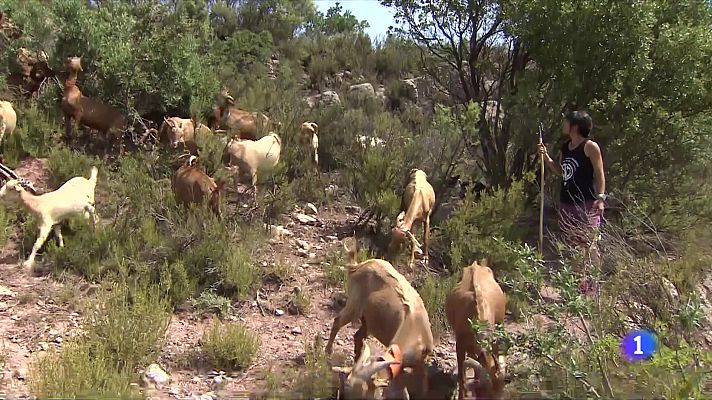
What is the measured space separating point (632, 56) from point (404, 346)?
18.7ft

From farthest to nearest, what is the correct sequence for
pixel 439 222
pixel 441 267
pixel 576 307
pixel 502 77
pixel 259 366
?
Result: pixel 502 77 < pixel 439 222 < pixel 441 267 < pixel 259 366 < pixel 576 307

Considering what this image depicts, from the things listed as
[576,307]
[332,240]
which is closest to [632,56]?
[332,240]

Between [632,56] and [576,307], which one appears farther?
[632,56]

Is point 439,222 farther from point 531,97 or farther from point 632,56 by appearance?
point 632,56

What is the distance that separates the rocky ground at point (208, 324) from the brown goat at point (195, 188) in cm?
84

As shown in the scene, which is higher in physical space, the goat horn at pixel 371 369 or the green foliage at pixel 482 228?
the green foliage at pixel 482 228

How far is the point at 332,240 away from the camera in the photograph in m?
8.15

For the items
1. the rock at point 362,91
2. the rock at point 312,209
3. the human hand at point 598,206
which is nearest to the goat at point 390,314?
the human hand at point 598,206

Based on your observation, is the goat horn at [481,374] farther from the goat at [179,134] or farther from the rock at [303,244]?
the goat at [179,134]

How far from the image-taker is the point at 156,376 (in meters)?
5.06

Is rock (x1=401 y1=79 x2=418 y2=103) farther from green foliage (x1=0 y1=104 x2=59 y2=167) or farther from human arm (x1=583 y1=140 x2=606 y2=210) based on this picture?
human arm (x1=583 y1=140 x2=606 y2=210)

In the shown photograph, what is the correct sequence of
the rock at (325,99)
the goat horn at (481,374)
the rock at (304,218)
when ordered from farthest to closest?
the rock at (325,99) < the rock at (304,218) < the goat horn at (481,374)

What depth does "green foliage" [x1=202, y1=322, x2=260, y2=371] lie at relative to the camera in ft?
17.6

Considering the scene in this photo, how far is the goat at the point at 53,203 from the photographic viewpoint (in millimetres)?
6523
